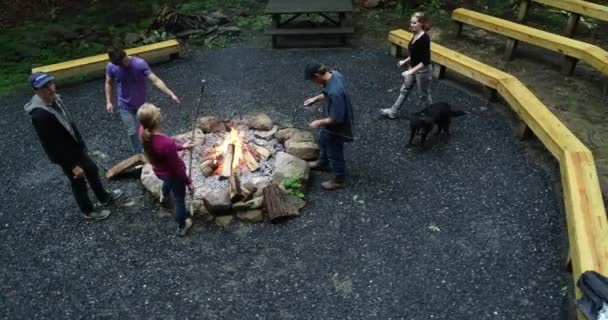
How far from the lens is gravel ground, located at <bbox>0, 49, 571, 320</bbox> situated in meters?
4.68

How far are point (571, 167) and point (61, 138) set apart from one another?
5854 mm

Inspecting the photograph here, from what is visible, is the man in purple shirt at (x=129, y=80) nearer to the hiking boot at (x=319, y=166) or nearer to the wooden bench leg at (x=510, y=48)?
the hiking boot at (x=319, y=166)

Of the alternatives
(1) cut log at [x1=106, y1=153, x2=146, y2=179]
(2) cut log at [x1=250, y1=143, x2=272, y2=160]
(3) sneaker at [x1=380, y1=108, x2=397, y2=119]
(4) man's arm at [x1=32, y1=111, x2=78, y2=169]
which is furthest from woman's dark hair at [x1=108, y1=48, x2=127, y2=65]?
(3) sneaker at [x1=380, y1=108, x2=397, y2=119]

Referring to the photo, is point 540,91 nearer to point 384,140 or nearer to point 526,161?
point 526,161

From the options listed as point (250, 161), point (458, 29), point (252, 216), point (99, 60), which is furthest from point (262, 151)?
point (458, 29)

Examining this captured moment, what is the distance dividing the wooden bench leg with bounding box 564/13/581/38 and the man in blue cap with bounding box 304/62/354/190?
22.3 ft

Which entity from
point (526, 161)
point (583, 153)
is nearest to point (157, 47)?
point (526, 161)

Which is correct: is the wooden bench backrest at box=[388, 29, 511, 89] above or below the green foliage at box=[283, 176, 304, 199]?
above

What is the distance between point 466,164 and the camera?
6.53 meters

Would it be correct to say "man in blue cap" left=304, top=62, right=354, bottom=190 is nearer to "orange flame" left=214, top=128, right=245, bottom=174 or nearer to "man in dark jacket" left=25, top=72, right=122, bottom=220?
"orange flame" left=214, top=128, right=245, bottom=174

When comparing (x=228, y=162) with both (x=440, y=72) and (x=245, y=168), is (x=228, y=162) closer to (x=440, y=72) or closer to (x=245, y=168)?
(x=245, y=168)

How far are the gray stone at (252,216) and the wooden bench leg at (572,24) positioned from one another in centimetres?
814

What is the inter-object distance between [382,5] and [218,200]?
829cm

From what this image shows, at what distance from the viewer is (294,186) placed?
599cm
